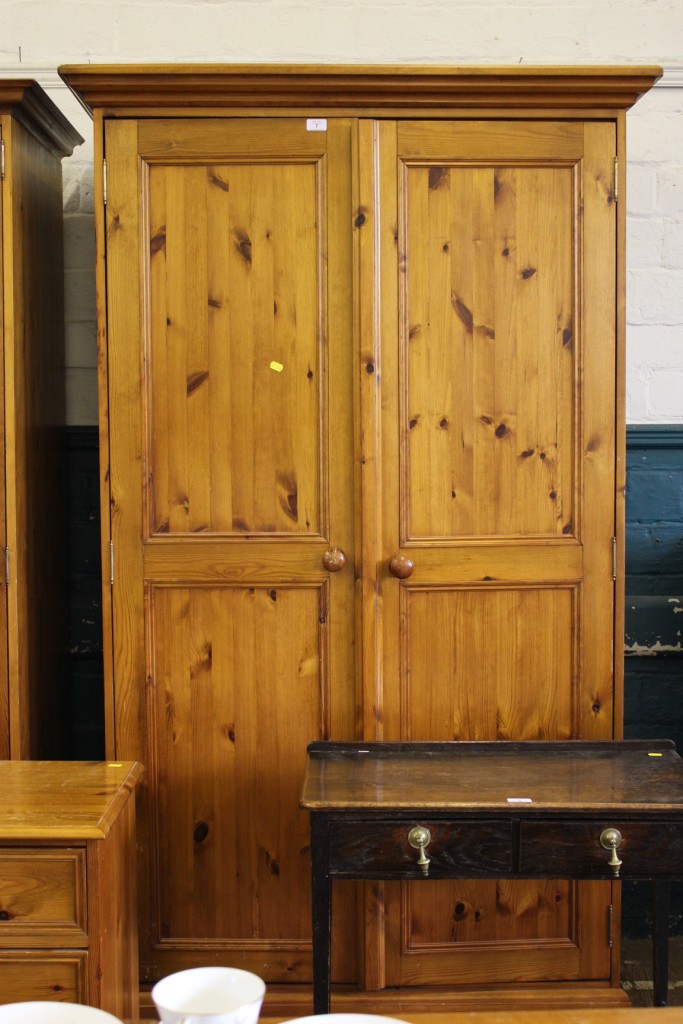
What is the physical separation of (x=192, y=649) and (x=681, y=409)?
1563 mm

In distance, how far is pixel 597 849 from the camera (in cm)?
198

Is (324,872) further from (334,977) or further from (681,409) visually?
(681,409)

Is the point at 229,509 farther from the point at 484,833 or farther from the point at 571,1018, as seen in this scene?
the point at 571,1018

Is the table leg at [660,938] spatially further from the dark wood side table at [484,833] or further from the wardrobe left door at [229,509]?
the wardrobe left door at [229,509]

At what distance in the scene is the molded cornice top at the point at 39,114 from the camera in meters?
2.24

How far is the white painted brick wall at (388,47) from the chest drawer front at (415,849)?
4.62ft

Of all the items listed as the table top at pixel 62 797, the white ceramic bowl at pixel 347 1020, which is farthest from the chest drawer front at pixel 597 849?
the white ceramic bowl at pixel 347 1020

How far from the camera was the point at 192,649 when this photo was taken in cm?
232

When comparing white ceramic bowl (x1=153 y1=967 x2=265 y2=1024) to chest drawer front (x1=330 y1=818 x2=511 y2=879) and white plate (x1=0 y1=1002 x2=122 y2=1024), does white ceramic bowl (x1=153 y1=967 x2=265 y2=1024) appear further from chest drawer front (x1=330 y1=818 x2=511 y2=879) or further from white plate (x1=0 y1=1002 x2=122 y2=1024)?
chest drawer front (x1=330 y1=818 x2=511 y2=879)

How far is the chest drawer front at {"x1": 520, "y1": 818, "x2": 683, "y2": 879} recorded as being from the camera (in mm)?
1966

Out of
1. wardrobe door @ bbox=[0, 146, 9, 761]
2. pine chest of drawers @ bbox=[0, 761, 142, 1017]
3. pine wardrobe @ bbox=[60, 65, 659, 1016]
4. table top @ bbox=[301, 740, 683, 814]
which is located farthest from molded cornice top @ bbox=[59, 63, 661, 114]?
pine chest of drawers @ bbox=[0, 761, 142, 1017]

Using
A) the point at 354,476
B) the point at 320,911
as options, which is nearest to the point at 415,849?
the point at 320,911

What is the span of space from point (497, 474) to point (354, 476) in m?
0.33

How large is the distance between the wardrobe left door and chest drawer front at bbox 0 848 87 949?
0.48m
